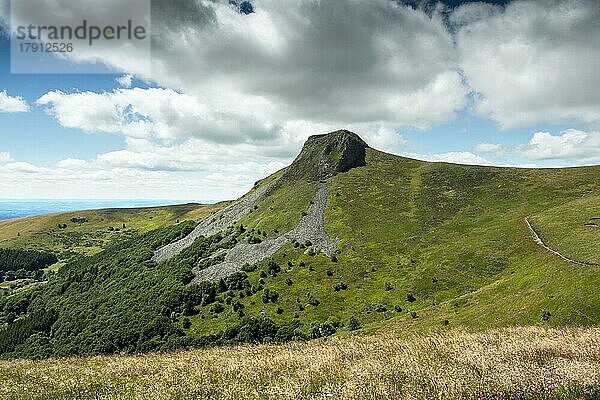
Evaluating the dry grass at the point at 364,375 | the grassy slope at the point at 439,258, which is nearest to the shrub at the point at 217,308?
the grassy slope at the point at 439,258

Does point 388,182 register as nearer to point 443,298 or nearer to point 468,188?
point 468,188

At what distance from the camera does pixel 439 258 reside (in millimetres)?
81250

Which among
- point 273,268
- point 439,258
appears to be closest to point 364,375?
point 439,258

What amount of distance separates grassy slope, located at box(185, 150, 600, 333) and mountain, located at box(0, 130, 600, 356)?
0.36m

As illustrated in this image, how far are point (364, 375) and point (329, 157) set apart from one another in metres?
153

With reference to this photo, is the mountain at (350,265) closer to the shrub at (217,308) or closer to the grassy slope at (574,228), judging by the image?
the shrub at (217,308)

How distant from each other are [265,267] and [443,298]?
4582 centimetres

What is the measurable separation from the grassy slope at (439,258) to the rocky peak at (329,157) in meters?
9.46

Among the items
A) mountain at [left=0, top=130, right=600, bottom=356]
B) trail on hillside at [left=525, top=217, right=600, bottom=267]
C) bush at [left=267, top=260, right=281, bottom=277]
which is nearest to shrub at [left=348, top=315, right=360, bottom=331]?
mountain at [left=0, top=130, right=600, bottom=356]

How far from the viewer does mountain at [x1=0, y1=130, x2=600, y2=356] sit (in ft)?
176

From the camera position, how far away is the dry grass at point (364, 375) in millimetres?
9453

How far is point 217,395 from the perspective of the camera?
37.5 feet

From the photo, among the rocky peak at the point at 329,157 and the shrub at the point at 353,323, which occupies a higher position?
the rocky peak at the point at 329,157

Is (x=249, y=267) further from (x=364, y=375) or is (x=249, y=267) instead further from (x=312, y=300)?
(x=364, y=375)
